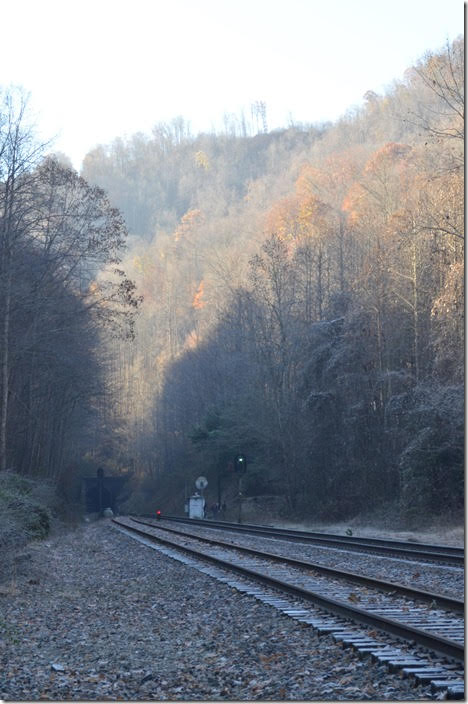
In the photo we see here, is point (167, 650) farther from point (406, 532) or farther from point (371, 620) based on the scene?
point (406, 532)

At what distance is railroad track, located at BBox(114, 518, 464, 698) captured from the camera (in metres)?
7.13

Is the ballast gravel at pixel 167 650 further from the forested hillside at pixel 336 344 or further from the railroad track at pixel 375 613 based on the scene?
the forested hillside at pixel 336 344

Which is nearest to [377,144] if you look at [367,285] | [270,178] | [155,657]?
[270,178]

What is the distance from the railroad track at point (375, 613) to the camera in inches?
281

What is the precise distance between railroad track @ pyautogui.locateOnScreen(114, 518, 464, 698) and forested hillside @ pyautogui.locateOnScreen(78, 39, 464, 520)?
1135 centimetres

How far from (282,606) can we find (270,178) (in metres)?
116

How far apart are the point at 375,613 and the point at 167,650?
2.49 metres

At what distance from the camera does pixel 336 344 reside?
40.8 m

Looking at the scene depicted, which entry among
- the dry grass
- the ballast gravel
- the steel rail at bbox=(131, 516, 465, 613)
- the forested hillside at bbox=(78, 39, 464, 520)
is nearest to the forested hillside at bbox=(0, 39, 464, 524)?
the forested hillside at bbox=(78, 39, 464, 520)

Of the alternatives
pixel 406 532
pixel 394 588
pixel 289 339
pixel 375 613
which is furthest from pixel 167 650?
pixel 289 339

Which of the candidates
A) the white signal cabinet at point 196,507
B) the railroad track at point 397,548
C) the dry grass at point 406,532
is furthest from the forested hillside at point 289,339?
the railroad track at point 397,548

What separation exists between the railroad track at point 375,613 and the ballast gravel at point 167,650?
236 millimetres

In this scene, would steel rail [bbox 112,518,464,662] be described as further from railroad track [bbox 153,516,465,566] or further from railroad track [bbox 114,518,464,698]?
railroad track [bbox 153,516,465,566]

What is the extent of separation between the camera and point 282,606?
35.4ft
